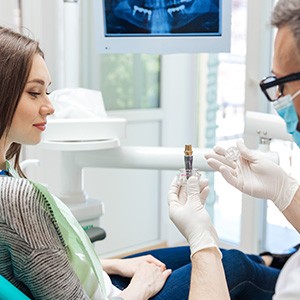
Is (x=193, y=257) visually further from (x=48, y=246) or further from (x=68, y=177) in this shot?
(x=68, y=177)

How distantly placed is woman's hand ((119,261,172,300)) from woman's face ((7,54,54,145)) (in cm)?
47

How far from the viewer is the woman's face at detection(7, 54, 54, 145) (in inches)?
53.8

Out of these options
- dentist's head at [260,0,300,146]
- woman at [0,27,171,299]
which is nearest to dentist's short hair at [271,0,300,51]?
dentist's head at [260,0,300,146]

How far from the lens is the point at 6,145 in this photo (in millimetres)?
1401

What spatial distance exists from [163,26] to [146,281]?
0.93 metres

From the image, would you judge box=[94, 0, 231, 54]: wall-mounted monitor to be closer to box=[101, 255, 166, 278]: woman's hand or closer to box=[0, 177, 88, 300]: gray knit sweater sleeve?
box=[101, 255, 166, 278]: woman's hand

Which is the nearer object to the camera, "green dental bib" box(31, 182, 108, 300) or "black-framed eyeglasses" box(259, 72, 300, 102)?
"black-framed eyeglasses" box(259, 72, 300, 102)

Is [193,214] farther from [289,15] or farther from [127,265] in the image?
[289,15]

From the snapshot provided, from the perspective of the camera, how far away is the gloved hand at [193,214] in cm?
136

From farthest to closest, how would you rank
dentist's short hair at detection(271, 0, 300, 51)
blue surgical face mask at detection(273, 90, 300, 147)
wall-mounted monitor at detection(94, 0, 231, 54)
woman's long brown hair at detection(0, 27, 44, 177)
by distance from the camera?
wall-mounted monitor at detection(94, 0, 231, 54), woman's long brown hair at detection(0, 27, 44, 177), blue surgical face mask at detection(273, 90, 300, 147), dentist's short hair at detection(271, 0, 300, 51)

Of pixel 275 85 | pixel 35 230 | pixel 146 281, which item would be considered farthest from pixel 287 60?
pixel 146 281

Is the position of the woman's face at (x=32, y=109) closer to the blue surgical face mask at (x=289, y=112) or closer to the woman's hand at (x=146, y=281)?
the woman's hand at (x=146, y=281)

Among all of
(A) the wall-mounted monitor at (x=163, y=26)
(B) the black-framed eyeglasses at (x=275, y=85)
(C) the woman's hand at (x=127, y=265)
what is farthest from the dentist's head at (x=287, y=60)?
(A) the wall-mounted monitor at (x=163, y=26)

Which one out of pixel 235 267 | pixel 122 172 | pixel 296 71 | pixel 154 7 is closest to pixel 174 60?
pixel 122 172
